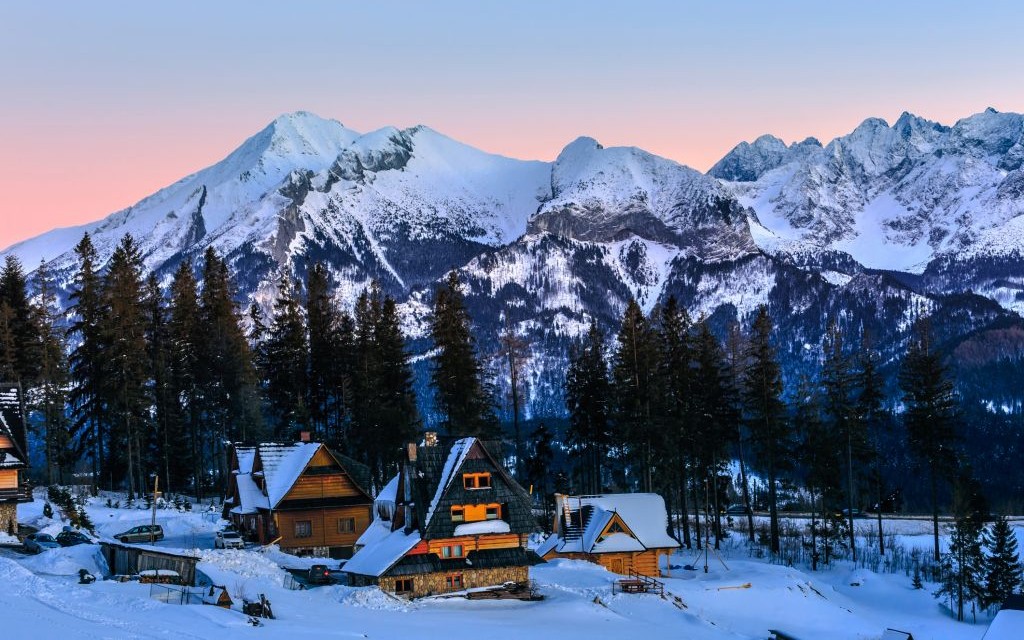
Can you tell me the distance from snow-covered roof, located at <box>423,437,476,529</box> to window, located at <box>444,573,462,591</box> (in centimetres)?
255

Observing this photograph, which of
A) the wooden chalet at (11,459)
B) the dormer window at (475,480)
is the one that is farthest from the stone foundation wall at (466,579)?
the wooden chalet at (11,459)

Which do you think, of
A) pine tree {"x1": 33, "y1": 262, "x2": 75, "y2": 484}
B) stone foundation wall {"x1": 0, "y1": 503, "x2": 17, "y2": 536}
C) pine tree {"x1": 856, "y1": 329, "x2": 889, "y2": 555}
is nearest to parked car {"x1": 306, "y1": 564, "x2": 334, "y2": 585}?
stone foundation wall {"x1": 0, "y1": 503, "x2": 17, "y2": 536}

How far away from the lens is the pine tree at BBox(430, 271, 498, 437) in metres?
71.2

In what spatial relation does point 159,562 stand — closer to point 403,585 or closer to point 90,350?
point 403,585

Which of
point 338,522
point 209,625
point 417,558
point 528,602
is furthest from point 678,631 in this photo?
point 338,522

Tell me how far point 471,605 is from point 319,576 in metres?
7.69

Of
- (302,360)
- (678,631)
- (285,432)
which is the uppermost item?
(302,360)

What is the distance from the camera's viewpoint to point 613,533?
60938 mm

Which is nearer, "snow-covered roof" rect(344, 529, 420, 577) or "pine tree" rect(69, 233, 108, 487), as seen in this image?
"snow-covered roof" rect(344, 529, 420, 577)

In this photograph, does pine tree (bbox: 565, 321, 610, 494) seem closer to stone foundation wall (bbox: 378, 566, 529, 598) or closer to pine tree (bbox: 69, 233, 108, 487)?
stone foundation wall (bbox: 378, 566, 529, 598)

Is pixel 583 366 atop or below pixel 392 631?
atop

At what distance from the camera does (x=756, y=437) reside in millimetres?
67562

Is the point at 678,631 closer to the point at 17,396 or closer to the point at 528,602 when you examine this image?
the point at 528,602

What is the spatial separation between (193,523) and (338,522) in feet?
31.3
